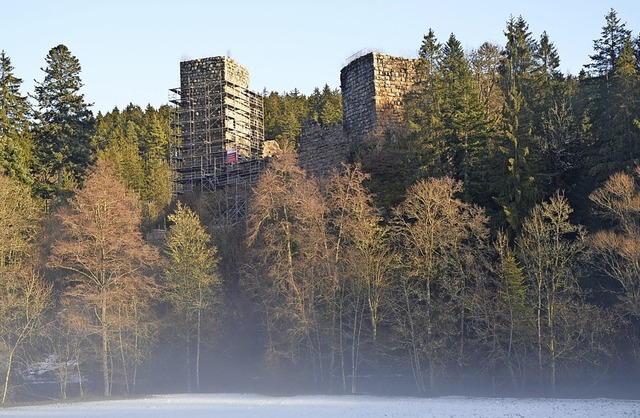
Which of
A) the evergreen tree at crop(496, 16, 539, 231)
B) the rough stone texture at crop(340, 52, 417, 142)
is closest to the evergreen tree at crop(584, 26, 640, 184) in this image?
the evergreen tree at crop(496, 16, 539, 231)

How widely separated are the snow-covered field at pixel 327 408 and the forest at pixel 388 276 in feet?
9.94

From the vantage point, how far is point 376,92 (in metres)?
45.9

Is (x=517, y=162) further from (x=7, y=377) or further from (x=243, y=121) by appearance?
(x=243, y=121)

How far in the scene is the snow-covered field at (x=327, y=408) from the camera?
2273 cm

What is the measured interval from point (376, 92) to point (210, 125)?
13401mm

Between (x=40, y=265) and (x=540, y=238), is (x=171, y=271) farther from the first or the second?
(x=540, y=238)

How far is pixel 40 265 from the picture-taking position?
36.3 metres

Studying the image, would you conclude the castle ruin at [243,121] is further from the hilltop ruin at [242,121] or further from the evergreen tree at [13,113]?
the evergreen tree at [13,113]

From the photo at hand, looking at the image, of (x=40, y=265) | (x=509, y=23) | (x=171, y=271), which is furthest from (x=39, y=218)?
(x=509, y=23)

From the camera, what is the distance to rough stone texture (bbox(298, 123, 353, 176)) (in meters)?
45.5

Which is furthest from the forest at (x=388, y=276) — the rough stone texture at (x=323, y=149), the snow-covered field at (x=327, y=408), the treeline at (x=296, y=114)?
the treeline at (x=296, y=114)

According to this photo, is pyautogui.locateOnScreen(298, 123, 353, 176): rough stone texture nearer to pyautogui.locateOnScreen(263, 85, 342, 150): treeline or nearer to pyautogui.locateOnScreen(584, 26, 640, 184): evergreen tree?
pyautogui.locateOnScreen(584, 26, 640, 184): evergreen tree

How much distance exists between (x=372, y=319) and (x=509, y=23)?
27.1m

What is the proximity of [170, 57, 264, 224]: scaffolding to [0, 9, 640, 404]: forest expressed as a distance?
11723mm
